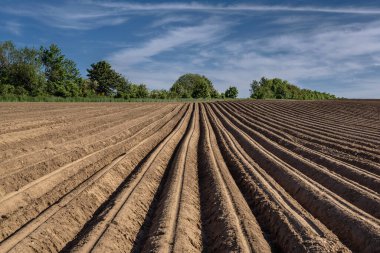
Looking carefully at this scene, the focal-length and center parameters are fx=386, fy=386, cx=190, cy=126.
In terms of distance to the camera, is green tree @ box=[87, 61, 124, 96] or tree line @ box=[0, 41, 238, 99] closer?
tree line @ box=[0, 41, 238, 99]

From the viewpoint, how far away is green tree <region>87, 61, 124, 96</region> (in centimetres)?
9625

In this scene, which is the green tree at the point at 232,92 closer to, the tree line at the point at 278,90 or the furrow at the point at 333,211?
the tree line at the point at 278,90

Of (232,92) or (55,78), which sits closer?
(55,78)

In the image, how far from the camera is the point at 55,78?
83.4 metres

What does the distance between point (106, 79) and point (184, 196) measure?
91.0 m

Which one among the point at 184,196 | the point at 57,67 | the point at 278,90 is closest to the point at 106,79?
the point at 57,67

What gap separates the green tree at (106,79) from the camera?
316 ft

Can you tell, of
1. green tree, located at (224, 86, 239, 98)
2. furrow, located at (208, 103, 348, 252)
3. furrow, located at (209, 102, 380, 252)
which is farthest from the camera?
green tree, located at (224, 86, 239, 98)

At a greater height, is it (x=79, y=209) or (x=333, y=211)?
(x=333, y=211)

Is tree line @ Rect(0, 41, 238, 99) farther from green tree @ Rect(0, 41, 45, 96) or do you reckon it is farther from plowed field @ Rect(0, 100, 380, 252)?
plowed field @ Rect(0, 100, 380, 252)

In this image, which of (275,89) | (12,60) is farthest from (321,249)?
(275,89)

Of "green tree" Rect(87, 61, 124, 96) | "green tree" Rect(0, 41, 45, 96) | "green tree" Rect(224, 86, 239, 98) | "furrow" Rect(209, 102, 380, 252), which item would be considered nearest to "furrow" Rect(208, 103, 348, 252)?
"furrow" Rect(209, 102, 380, 252)

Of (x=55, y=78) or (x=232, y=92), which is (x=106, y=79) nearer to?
(x=55, y=78)

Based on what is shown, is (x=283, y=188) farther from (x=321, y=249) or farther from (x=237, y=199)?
(x=321, y=249)
